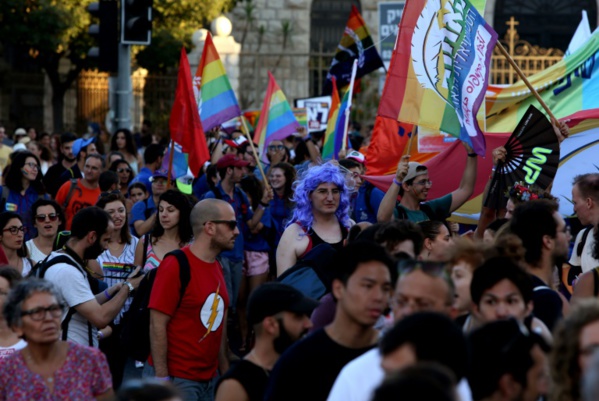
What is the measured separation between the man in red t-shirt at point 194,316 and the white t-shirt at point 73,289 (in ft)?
1.47

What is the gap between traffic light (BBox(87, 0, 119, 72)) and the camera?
1451 centimetres

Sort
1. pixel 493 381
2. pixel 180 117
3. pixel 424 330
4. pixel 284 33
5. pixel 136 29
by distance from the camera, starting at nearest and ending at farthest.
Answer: pixel 424 330 → pixel 493 381 → pixel 180 117 → pixel 136 29 → pixel 284 33

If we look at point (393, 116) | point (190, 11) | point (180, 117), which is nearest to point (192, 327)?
point (393, 116)

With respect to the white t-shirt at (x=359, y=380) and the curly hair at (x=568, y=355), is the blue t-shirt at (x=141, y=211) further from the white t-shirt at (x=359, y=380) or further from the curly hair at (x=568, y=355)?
the curly hair at (x=568, y=355)

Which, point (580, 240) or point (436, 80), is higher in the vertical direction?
point (436, 80)

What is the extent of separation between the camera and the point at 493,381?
156 inches

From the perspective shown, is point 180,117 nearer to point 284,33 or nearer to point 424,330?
point 424,330

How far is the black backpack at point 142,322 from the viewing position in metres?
6.78

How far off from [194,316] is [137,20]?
780 cm

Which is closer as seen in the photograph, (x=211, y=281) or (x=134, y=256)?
Result: (x=211, y=281)

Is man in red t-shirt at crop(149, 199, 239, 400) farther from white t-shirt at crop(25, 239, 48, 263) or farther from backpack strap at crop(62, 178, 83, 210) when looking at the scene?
backpack strap at crop(62, 178, 83, 210)

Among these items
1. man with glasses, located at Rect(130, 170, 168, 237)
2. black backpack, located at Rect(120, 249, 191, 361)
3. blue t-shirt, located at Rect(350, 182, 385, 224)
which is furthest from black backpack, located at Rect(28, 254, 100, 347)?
blue t-shirt, located at Rect(350, 182, 385, 224)

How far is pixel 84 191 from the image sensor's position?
11711 mm

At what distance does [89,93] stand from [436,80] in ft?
73.3
